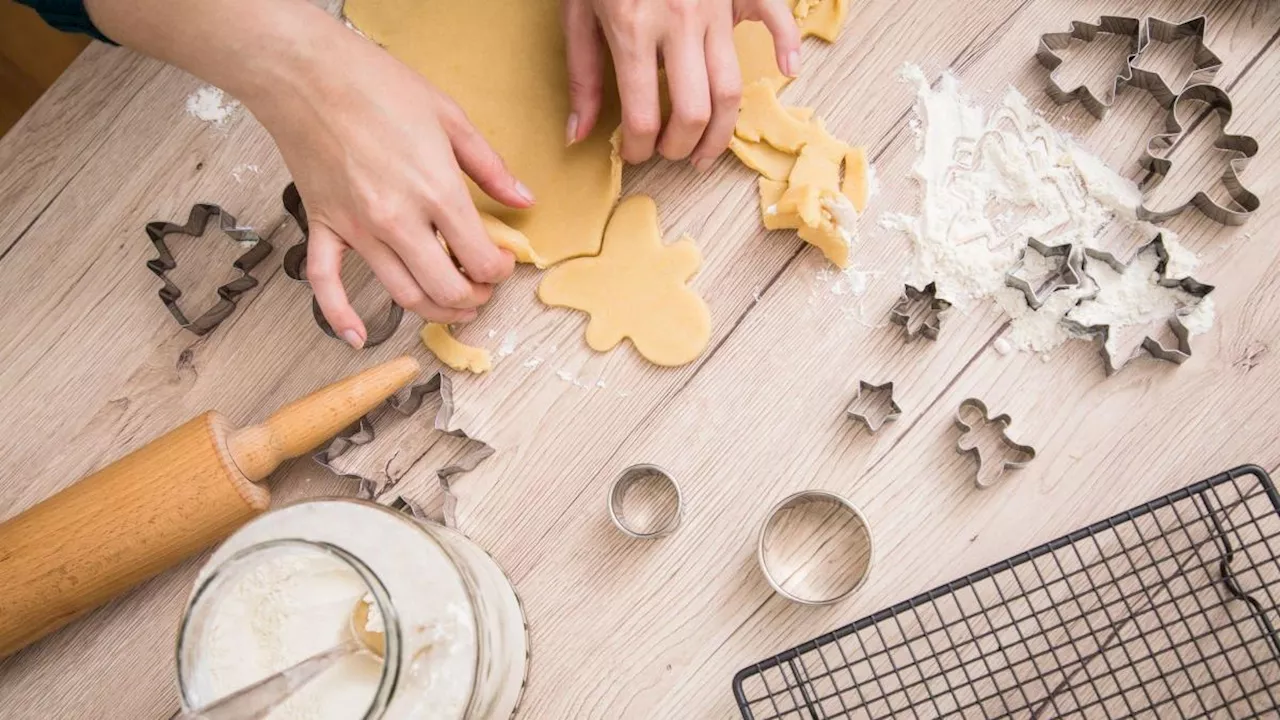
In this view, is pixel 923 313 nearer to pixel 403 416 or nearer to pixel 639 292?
pixel 639 292

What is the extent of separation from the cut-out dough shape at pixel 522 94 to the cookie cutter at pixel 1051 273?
0.36 metres

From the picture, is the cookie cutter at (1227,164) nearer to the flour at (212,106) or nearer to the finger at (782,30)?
the finger at (782,30)

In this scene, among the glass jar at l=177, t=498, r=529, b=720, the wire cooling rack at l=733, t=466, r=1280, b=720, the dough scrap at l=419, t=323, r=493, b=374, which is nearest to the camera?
the glass jar at l=177, t=498, r=529, b=720

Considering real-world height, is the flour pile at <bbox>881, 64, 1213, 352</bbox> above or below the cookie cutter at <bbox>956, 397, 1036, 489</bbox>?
above

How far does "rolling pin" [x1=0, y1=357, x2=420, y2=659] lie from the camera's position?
0.70 m

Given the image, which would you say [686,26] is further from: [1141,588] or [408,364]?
[1141,588]

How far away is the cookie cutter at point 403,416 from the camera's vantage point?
0.78m

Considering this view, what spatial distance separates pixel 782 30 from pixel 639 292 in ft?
0.83

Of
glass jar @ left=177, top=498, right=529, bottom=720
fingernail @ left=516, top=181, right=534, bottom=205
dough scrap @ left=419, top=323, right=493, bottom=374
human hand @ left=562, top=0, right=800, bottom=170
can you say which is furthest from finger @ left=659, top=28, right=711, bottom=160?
glass jar @ left=177, top=498, right=529, bottom=720

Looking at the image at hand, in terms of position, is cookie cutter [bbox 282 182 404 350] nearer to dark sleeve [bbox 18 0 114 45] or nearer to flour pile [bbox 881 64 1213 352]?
dark sleeve [bbox 18 0 114 45]

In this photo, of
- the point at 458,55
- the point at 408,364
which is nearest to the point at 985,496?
the point at 408,364

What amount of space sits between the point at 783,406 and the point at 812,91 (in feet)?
0.97

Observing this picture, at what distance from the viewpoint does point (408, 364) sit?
0.76 metres

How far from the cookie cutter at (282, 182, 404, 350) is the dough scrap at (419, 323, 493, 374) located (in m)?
0.03
